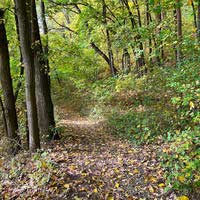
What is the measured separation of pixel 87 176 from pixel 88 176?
0.02m

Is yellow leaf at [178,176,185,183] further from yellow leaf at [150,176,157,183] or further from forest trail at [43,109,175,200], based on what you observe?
yellow leaf at [150,176,157,183]

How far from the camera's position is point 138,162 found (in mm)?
5699

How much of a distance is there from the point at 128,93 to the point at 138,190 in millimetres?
10276

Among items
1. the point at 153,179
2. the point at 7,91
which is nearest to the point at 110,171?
the point at 153,179

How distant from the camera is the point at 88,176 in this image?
505 centimetres

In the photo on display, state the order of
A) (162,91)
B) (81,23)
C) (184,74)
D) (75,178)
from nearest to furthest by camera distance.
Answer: (75,178) < (184,74) < (162,91) < (81,23)

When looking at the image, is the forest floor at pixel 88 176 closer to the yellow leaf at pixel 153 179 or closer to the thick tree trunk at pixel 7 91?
the yellow leaf at pixel 153 179

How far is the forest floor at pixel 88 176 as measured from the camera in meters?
4.46

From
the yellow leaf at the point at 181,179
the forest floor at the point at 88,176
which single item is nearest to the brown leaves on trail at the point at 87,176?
the forest floor at the point at 88,176

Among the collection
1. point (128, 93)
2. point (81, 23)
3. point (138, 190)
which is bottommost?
point (138, 190)

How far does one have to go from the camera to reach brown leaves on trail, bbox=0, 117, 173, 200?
14.7 feet

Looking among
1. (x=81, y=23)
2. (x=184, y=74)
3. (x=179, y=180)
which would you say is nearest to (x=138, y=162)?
(x=179, y=180)

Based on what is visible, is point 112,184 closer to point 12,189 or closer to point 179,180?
point 179,180

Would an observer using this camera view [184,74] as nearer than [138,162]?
No
